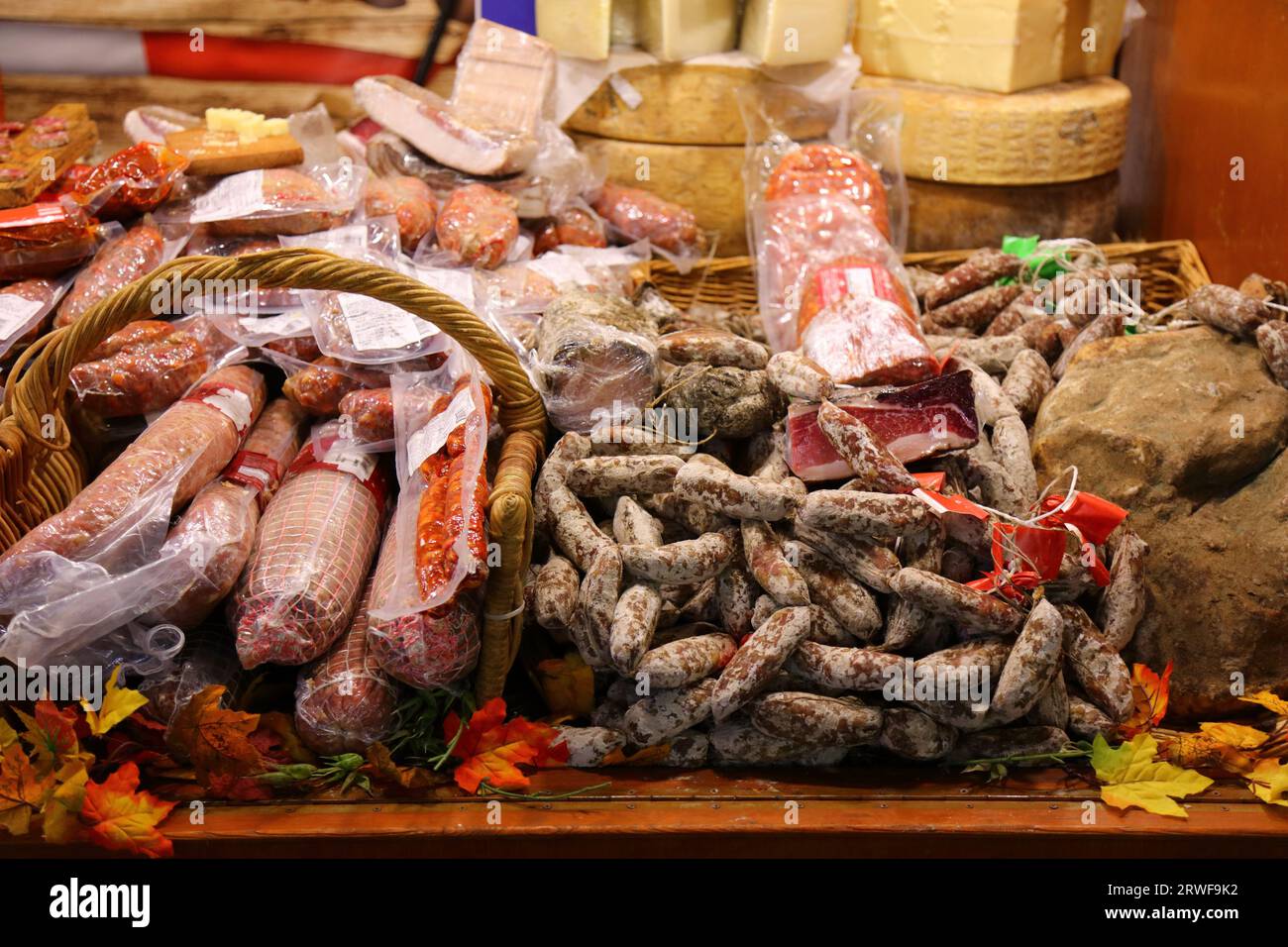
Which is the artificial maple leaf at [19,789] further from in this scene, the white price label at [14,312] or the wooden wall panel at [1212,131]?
the wooden wall panel at [1212,131]

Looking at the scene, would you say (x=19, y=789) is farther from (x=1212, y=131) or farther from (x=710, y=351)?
(x=1212, y=131)

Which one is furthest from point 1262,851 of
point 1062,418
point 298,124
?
point 298,124

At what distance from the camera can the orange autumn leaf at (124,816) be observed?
1.86 metres

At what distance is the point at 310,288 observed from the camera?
1999 mm

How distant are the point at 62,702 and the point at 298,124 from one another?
1.90 meters

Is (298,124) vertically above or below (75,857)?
above

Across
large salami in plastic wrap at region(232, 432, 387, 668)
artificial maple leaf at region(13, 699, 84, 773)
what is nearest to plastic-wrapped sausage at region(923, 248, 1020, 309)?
large salami in plastic wrap at region(232, 432, 387, 668)

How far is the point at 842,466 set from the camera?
2.13m

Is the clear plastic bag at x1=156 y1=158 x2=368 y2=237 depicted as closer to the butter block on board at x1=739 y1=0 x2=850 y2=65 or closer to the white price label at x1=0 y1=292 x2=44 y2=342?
the white price label at x1=0 y1=292 x2=44 y2=342

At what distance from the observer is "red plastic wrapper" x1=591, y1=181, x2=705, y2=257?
A: 11.2 feet

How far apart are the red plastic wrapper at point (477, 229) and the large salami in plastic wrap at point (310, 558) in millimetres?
797

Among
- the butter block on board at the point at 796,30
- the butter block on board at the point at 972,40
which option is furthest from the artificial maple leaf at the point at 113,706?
the butter block on board at the point at 972,40
